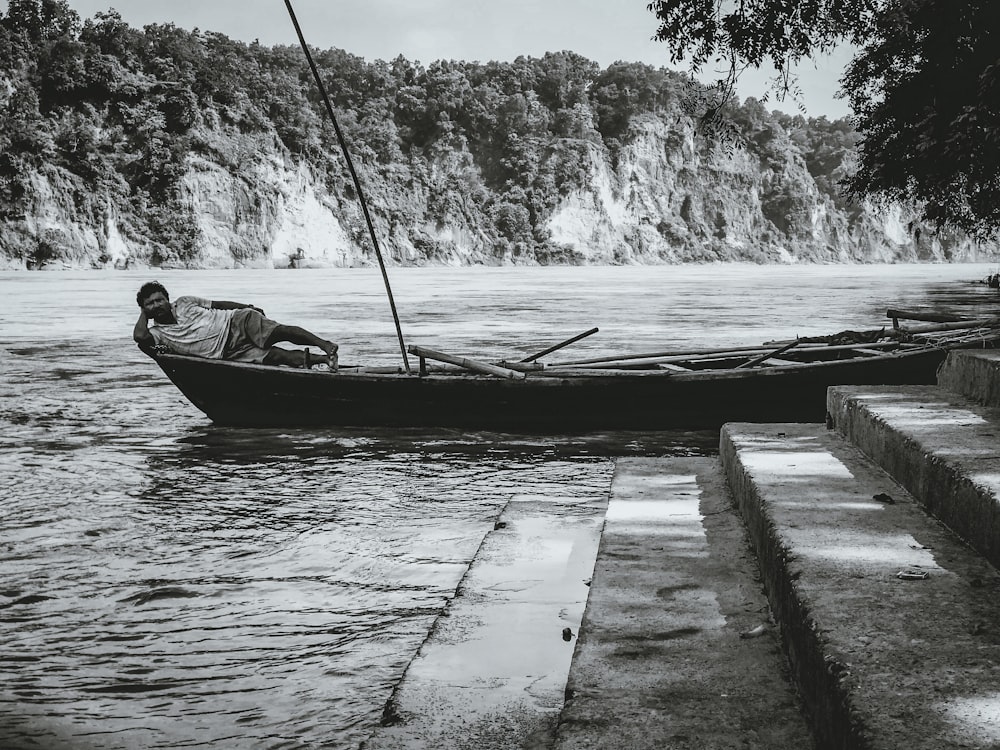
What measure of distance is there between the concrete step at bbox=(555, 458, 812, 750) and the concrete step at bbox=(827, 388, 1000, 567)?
531mm

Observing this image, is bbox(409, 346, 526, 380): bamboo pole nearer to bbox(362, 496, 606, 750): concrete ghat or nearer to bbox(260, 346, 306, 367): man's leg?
bbox(260, 346, 306, 367): man's leg

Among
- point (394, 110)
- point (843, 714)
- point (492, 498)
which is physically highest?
point (394, 110)

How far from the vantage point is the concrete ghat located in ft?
8.00

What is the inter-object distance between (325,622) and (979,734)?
8.17ft

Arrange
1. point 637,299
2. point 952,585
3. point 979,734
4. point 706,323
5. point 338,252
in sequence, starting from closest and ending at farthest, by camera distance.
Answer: point 979,734 < point 952,585 < point 706,323 < point 637,299 < point 338,252

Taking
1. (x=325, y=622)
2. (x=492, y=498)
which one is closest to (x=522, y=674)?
(x=325, y=622)

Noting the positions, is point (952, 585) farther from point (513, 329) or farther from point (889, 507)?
point (513, 329)

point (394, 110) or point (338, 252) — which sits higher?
point (394, 110)

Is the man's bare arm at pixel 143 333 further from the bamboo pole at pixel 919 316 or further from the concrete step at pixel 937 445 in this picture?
the bamboo pole at pixel 919 316

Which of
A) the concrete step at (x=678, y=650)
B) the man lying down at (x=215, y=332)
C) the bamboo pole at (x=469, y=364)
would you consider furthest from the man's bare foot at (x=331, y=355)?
the concrete step at (x=678, y=650)

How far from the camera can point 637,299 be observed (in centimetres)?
2864

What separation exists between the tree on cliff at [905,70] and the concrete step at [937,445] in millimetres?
5049

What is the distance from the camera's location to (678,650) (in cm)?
244

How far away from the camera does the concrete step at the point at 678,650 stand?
202 cm
